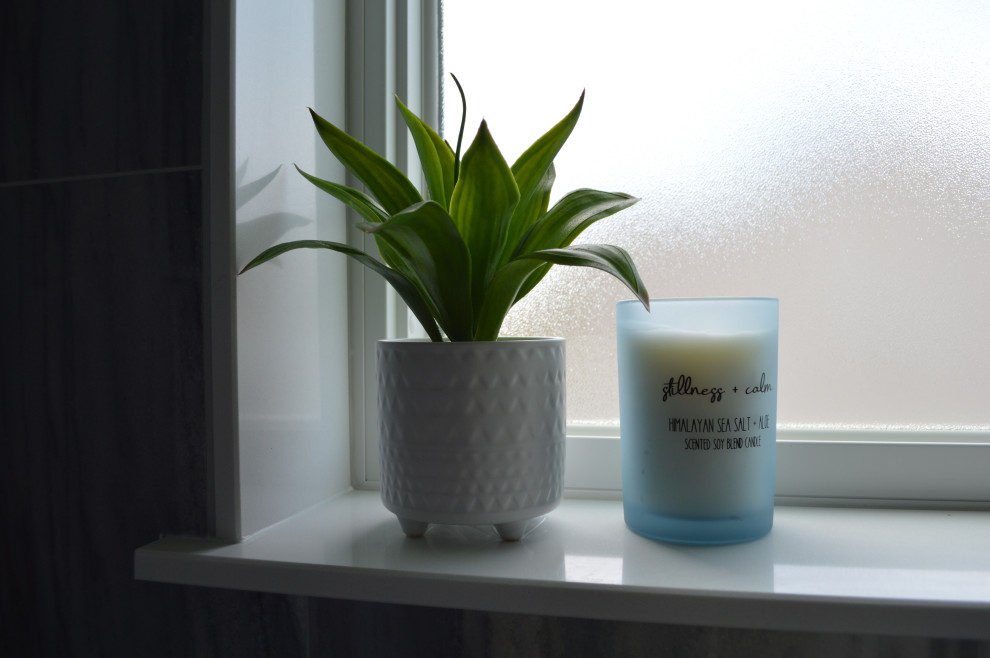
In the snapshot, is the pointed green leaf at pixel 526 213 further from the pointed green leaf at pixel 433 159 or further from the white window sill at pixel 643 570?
the white window sill at pixel 643 570

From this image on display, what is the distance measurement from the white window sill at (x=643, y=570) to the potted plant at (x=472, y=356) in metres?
0.04

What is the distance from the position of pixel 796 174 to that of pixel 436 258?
0.35m

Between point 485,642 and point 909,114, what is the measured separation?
1.86 ft

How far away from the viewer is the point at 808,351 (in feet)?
2.02

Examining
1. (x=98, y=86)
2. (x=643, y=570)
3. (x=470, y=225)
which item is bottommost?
(x=643, y=570)

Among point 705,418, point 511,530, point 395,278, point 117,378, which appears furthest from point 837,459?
point 117,378

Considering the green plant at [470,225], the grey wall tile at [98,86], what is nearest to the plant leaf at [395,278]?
the green plant at [470,225]

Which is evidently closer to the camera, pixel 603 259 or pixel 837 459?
pixel 603 259

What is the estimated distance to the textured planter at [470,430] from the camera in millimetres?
491

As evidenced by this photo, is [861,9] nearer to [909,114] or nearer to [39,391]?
[909,114]

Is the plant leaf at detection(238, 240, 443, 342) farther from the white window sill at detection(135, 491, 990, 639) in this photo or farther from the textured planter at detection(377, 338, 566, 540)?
the white window sill at detection(135, 491, 990, 639)

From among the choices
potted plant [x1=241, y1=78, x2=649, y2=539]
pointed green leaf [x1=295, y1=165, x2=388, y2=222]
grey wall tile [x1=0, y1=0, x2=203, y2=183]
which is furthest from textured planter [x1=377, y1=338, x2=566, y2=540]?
grey wall tile [x1=0, y1=0, x2=203, y2=183]

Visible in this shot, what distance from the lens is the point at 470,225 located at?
0.50 metres

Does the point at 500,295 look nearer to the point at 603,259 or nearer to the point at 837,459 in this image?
the point at 603,259
